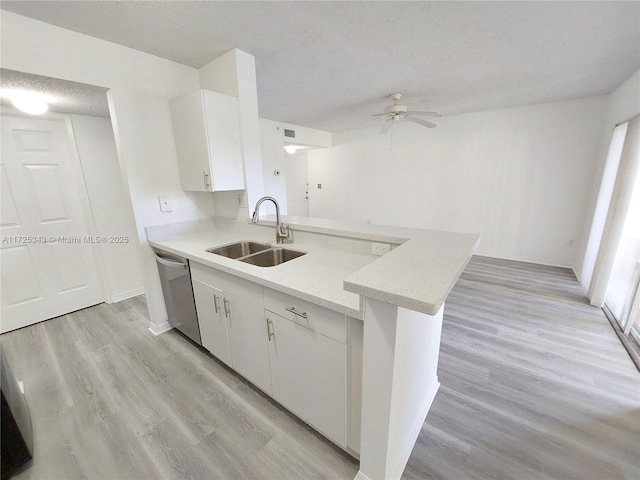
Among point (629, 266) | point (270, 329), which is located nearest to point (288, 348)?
point (270, 329)

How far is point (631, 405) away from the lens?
1.60 meters

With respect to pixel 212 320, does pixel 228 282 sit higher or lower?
higher

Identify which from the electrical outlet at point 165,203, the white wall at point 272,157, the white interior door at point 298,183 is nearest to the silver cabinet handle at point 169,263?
the electrical outlet at point 165,203

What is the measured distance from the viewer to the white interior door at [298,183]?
6.44 meters

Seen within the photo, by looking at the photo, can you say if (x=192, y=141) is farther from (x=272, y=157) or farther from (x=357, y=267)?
(x=272, y=157)

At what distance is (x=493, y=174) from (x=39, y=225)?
597 centimetres

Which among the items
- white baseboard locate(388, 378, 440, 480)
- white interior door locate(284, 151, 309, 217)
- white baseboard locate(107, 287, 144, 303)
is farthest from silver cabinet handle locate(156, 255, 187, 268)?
white interior door locate(284, 151, 309, 217)

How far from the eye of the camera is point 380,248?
1623mm

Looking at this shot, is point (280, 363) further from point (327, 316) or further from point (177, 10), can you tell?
point (177, 10)

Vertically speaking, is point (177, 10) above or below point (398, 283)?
above

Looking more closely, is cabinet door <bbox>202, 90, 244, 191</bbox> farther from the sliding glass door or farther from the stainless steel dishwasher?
the sliding glass door

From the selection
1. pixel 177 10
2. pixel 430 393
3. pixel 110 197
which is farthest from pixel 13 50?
pixel 430 393

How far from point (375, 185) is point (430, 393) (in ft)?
14.4

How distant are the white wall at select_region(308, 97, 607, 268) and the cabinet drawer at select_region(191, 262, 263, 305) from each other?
4.30 meters
